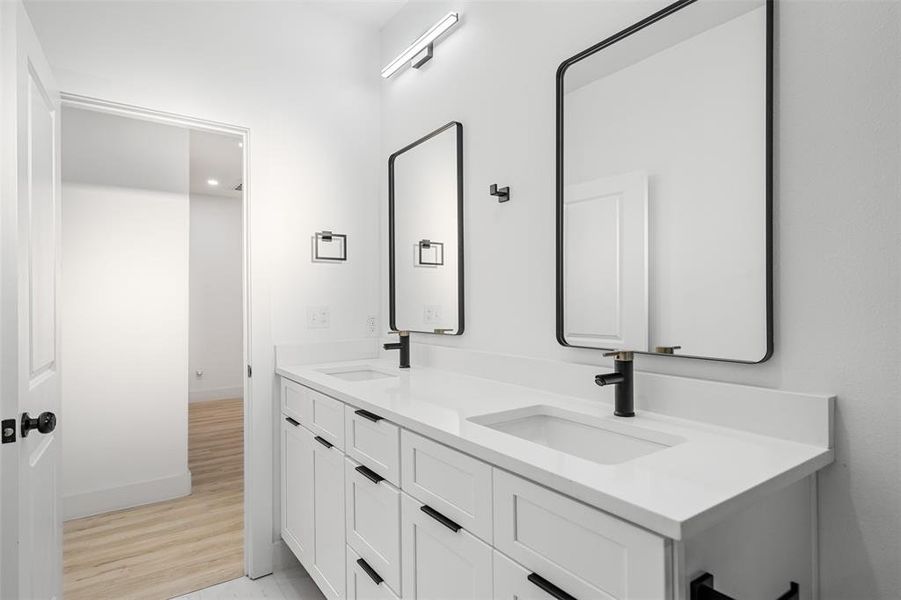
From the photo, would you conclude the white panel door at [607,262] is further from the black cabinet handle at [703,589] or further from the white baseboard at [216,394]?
the white baseboard at [216,394]

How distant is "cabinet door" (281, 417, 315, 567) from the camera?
6.70 ft

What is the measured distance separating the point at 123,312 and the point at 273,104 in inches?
64.2

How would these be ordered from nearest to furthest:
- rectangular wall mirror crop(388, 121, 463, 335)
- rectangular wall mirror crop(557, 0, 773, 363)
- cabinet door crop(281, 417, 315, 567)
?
rectangular wall mirror crop(557, 0, 773, 363) < cabinet door crop(281, 417, 315, 567) < rectangular wall mirror crop(388, 121, 463, 335)

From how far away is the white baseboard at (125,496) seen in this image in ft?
9.34

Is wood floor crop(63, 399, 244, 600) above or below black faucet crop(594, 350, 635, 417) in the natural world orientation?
below

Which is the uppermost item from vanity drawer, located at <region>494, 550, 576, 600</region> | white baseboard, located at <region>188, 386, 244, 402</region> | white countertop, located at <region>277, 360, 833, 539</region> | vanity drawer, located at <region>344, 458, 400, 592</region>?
white countertop, located at <region>277, 360, 833, 539</region>

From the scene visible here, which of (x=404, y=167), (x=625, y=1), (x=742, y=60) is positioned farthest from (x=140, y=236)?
(x=742, y=60)

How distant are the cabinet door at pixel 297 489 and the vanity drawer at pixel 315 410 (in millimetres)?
57

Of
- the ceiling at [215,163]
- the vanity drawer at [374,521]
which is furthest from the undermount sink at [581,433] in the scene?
the ceiling at [215,163]

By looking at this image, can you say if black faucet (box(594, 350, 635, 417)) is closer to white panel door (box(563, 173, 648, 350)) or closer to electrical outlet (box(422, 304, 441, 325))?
white panel door (box(563, 173, 648, 350))

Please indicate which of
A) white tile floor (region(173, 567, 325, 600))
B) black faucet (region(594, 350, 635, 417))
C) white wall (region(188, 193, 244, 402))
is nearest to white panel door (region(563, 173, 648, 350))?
black faucet (region(594, 350, 635, 417))

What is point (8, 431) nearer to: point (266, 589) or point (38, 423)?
point (38, 423)

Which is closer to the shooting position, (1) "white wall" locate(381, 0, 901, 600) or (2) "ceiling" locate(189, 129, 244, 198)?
(1) "white wall" locate(381, 0, 901, 600)

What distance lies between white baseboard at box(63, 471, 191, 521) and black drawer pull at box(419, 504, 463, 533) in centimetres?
253
